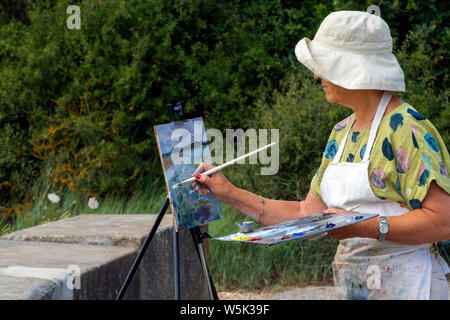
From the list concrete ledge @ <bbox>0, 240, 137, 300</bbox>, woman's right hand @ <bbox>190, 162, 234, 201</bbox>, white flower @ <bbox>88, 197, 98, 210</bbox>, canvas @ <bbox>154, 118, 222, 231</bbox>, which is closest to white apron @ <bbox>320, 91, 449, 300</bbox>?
woman's right hand @ <bbox>190, 162, 234, 201</bbox>

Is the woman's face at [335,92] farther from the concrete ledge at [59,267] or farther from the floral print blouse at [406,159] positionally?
the concrete ledge at [59,267]

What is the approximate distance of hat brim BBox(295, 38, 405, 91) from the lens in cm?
185

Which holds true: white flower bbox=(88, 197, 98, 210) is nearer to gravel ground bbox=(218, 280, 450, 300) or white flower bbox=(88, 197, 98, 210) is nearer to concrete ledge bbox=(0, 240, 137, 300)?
gravel ground bbox=(218, 280, 450, 300)

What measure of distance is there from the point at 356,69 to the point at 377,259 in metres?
0.59

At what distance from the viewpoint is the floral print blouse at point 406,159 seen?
174cm

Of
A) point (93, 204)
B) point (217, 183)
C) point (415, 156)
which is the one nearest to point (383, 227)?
point (415, 156)

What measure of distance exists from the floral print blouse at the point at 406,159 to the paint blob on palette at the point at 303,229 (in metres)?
0.16

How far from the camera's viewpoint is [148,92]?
264 inches

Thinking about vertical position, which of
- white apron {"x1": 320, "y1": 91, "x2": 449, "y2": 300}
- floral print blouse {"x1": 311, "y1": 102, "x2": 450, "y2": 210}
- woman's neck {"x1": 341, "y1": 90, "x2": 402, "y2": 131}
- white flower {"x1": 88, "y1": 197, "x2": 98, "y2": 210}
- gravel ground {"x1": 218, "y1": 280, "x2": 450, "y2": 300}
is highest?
woman's neck {"x1": 341, "y1": 90, "x2": 402, "y2": 131}

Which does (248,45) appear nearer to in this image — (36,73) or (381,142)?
(36,73)

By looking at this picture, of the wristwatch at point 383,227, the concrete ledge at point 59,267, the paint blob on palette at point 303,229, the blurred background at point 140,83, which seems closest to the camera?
the paint blob on palette at point 303,229

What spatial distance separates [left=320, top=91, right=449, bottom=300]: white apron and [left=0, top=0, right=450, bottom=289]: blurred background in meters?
3.51

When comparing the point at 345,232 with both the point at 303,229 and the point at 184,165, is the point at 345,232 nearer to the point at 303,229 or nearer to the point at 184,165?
the point at 303,229

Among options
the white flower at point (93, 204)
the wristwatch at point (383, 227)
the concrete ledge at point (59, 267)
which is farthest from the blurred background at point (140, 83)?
the wristwatch at point (383, 227)
